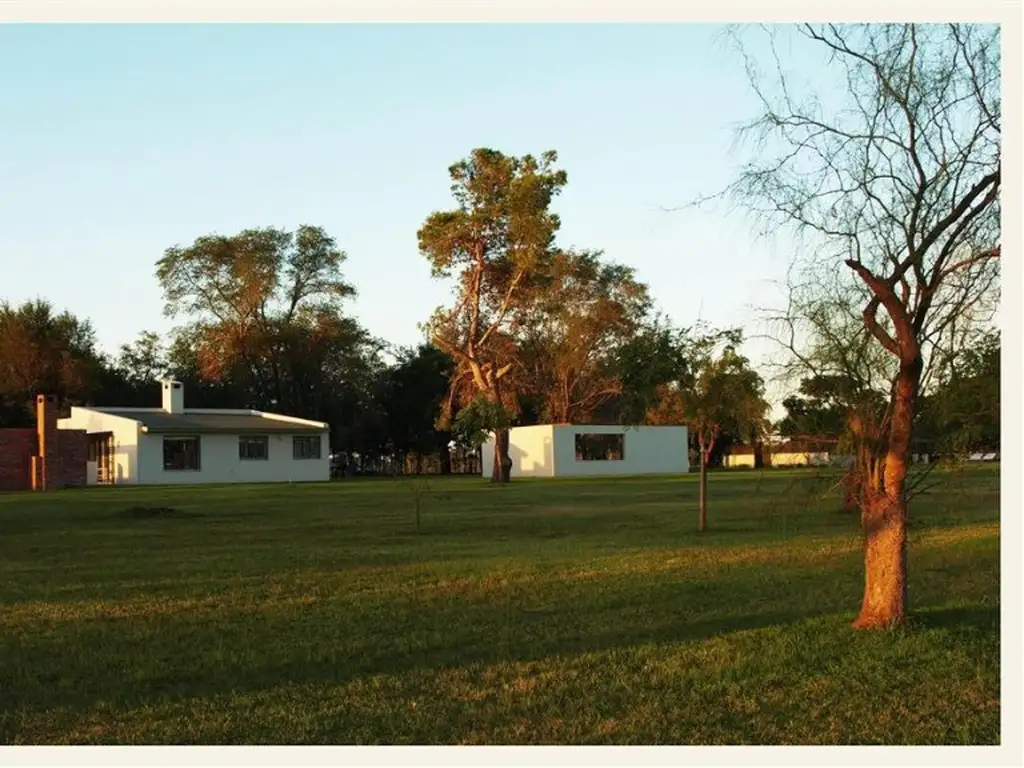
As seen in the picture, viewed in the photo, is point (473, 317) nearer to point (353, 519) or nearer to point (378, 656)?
point (353, 519)

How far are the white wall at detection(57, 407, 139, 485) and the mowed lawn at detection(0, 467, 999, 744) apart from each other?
2654 centimetres

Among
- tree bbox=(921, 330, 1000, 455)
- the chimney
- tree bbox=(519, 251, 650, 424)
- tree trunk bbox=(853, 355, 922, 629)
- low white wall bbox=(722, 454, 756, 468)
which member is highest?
tree bbox=(519, 251, 650, 424)

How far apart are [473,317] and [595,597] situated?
35043mm

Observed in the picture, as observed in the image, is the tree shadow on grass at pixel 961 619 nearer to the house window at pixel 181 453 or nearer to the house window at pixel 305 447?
the house window at pixel 181 453

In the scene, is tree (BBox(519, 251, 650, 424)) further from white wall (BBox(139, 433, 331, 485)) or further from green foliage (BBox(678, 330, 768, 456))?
green foliage (BBox(678, 330, 768, 456))

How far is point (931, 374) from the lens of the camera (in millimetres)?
7914

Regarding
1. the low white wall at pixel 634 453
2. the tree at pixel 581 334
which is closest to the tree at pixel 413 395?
the tree at pixel 581 334

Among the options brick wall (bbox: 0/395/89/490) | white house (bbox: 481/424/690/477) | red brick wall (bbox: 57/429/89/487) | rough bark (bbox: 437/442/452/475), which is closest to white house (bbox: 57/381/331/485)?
red brick wall (bbox: 57/429/89/487)

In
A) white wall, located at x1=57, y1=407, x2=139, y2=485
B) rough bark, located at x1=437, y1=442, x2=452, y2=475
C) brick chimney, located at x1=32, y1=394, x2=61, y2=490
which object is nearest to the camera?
brick chimney, located at x1=32, y1=394, x2=61, y2=490

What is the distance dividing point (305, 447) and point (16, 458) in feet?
37.2

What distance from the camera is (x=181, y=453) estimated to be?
43.6 metres

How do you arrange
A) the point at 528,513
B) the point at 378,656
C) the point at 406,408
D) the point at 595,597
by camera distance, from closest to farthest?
1. the point at 378,656
2. the point at 595,597
3. the point at 528,513
4. the point at 406,408

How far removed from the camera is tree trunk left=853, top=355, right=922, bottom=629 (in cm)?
782
